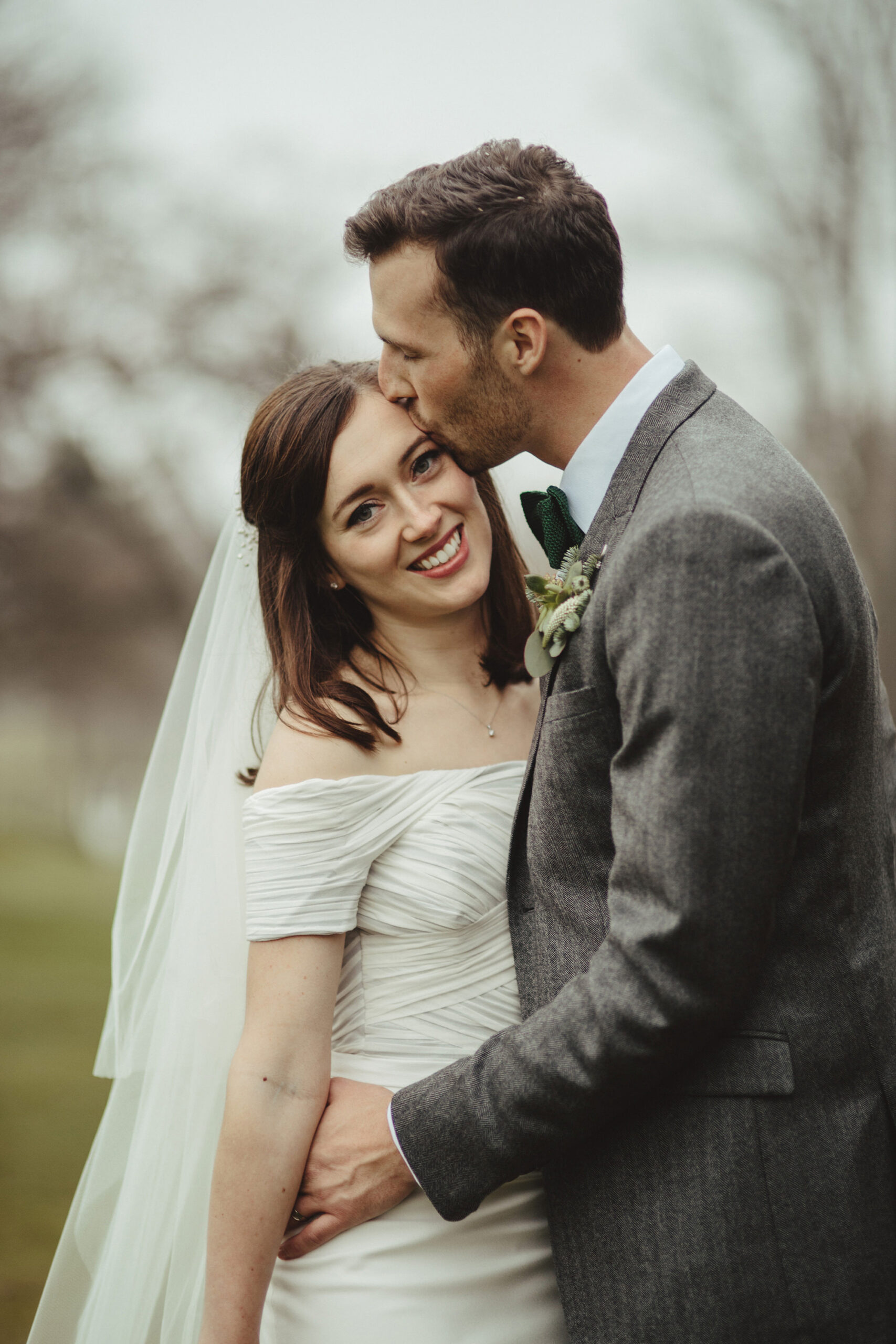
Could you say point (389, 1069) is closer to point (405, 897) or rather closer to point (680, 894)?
point (405, 897)

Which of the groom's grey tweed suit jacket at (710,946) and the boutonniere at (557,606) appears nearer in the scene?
the groom's grey tweed suit jacket at (710,946)

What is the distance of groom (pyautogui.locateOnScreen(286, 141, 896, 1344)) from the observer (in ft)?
3.75

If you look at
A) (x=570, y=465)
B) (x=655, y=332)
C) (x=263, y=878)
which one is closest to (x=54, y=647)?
(x=655, y=332)

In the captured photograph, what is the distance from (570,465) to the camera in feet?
5.36

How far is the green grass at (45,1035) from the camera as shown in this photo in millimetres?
3928

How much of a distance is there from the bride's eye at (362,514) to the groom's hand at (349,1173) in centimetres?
106

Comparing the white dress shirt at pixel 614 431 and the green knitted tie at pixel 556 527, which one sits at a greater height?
the white dress shirt at pixel 614 431

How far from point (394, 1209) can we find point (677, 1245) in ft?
1.78

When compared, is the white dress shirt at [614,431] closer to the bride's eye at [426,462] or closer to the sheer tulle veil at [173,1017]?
the bride's eye at [426,462]

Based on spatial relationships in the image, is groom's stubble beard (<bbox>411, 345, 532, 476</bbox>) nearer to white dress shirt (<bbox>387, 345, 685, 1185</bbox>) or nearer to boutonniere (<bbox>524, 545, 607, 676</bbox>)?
white dress shirt (<bbox>387, 345, 685, 1185</bbox>)

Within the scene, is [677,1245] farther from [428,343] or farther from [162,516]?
[162,516]

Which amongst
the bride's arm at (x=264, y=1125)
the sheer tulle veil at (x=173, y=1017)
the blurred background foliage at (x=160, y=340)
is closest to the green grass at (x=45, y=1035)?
the blurred background foliage at (x=160, y=340)

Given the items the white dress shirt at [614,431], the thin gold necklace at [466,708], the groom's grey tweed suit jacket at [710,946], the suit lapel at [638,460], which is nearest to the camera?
the groom's grey tweed suit jacket at [710,946]

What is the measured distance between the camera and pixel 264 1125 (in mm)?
1627
